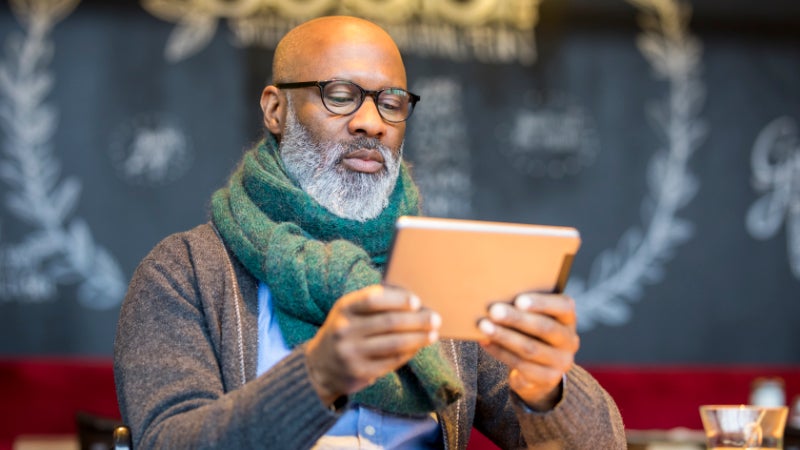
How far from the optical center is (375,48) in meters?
1.81

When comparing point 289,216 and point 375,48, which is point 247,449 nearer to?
point 289,216

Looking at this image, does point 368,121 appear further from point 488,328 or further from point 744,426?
point 744,426

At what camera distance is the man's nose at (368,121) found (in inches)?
69.5

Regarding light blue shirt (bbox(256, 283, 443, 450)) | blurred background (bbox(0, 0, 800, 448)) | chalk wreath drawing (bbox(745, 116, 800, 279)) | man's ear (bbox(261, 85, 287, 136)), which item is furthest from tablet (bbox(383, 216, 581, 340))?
chalk wreath drawing (bbox(745, 116, 800, 279))

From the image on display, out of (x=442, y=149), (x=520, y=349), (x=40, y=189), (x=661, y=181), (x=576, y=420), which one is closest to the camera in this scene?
(x=520, y=349)

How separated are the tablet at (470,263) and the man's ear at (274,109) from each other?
2.38 ft

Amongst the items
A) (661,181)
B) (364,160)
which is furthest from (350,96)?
(661,181)

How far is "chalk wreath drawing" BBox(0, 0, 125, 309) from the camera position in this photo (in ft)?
10.7

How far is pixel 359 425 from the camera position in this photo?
63.7 inches

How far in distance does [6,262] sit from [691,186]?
7.36ft

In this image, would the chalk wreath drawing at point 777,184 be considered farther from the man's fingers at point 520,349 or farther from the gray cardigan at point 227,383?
the man's fingers at point 520,349

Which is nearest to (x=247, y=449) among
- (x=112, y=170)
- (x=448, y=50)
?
(x=112, y=170)

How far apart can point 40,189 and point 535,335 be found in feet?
7.65

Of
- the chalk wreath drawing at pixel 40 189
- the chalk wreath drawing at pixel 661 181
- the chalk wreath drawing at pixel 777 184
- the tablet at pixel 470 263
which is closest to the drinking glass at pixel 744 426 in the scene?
the tablet at pixel 470 263
